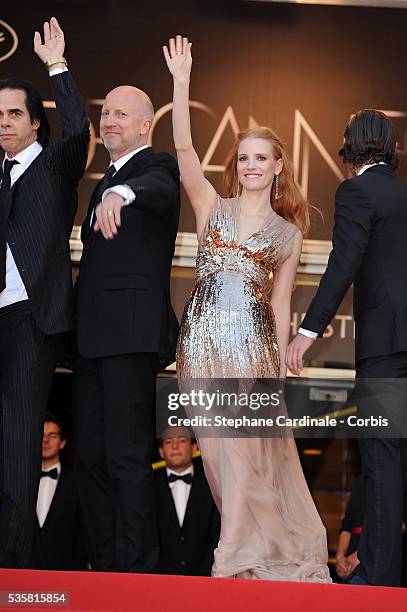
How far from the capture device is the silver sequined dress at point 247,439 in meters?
4.18

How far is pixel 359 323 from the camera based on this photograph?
4.21 meters

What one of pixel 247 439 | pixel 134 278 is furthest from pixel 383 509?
pixel 134 278

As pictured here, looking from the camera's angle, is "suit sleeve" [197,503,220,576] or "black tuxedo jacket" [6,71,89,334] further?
"suit sleeve" [197,503,220,576]

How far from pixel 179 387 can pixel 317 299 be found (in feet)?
2.13

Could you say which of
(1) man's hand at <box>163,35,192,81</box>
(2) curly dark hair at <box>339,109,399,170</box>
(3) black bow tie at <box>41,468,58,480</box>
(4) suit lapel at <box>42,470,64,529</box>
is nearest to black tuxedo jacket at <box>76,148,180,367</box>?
(1) man's hand at <box>163,35,192,81</box>

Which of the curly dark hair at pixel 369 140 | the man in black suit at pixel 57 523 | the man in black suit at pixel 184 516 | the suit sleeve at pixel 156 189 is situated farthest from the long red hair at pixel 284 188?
the man in black suit at pixel 57 523

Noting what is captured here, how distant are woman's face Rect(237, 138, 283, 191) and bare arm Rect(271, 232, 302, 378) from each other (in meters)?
0.25

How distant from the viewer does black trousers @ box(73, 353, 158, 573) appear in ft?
13.2

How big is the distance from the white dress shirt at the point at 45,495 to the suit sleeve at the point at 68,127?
2604mm

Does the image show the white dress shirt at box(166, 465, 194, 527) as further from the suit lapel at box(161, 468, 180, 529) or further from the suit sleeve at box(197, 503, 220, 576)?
the suit sleeve at box(197, 503, 220, 576)

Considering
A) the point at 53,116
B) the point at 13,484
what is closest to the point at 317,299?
the point at 13,484

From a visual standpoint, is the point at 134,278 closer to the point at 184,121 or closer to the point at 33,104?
the point at 184,121

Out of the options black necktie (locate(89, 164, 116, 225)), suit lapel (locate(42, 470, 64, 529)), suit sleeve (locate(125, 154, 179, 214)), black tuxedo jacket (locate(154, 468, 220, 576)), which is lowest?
black tuxedo jacket (locate(154, 468, 220, 576))

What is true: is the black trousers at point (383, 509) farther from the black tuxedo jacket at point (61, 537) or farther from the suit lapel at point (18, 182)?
the black tuxedo jacket at point (61, 537)
